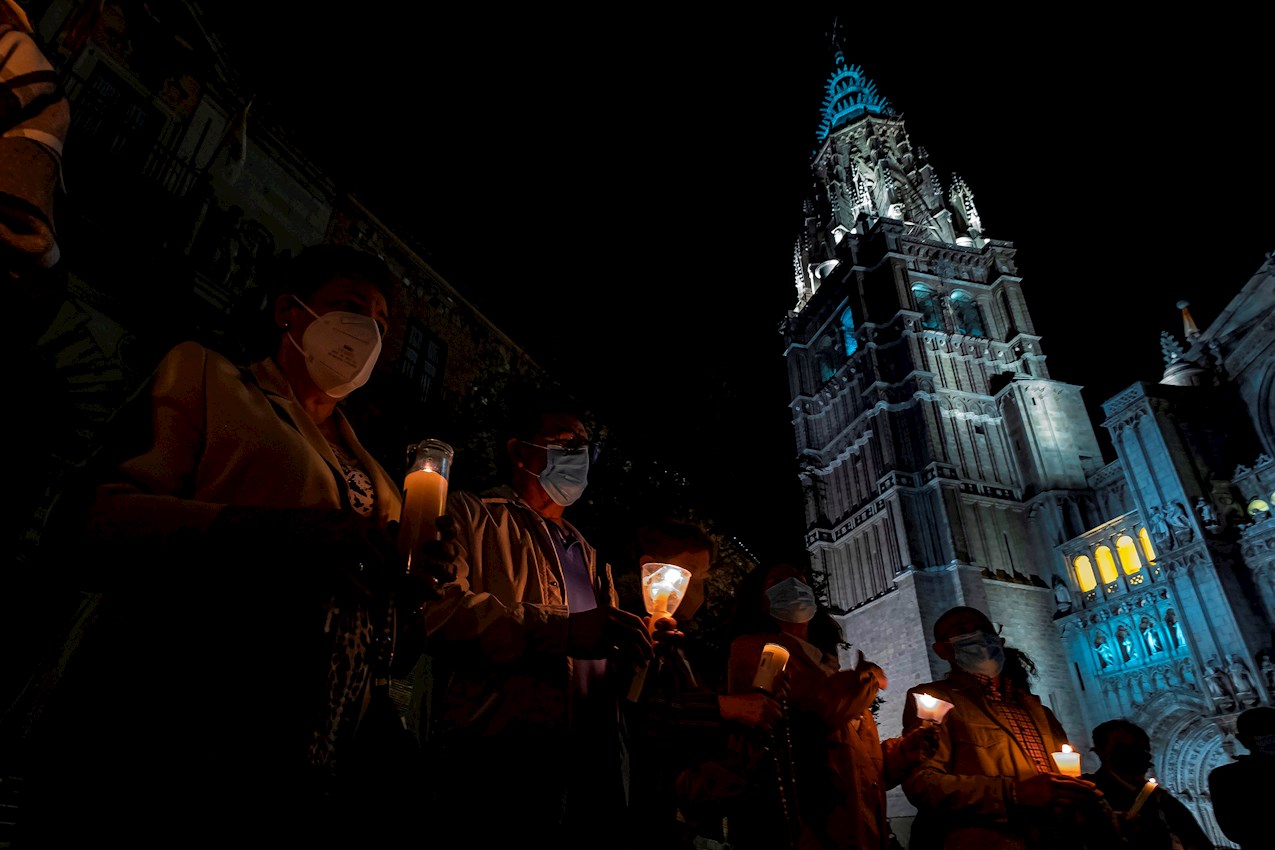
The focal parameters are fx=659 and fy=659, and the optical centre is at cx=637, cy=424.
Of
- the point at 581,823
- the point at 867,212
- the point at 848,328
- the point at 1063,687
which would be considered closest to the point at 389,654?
the point at 581,823

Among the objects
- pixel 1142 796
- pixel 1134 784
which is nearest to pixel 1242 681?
pixel 1134 784

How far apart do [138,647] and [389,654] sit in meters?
0.54

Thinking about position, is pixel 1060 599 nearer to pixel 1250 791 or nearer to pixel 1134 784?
pixel 1134 784

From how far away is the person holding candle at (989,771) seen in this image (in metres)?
4.07

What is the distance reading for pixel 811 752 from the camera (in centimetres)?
392

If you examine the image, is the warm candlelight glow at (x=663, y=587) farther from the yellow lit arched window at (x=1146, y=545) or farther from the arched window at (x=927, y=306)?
the arched window at (x=927, y=306)

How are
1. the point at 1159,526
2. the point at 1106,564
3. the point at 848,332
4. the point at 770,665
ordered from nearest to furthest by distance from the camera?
the point at 770,665 < the point at 1159,526 < the point at 1106,564 < the point at 848,332

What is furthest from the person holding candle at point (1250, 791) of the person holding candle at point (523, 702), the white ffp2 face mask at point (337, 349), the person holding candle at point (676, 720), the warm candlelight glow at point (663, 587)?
the white ffp2 face mask at point (337, 349)

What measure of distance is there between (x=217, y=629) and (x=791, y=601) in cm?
351

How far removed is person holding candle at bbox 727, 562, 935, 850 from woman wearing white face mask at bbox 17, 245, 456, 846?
2.51 m

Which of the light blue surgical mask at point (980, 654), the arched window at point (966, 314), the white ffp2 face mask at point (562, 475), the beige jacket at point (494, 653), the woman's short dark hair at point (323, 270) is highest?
the arched window at point (966, 314)

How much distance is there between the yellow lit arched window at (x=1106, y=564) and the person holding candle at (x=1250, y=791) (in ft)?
93.1

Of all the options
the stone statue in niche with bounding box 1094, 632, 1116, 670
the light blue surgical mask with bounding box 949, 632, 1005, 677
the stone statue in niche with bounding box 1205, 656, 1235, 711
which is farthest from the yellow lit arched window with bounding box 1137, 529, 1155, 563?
the light blue surgical mask with bounding box 949, 632, 1005, 677

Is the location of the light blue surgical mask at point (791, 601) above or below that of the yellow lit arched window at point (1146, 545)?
below
